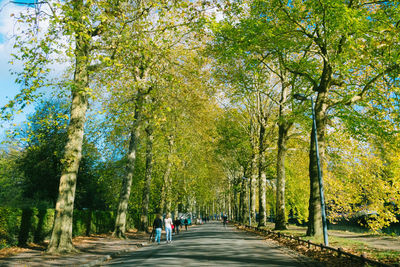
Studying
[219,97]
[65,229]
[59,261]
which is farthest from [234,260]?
[219,97]

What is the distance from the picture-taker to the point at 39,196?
103ft

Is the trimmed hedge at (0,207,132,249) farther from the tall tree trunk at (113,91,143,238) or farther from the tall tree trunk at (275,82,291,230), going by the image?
the tall tree trunk at (275,82,291,230)

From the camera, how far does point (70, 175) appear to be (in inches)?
528

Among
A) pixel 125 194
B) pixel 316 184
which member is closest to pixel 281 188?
pixel 316 184

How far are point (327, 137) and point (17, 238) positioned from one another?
64.6ft

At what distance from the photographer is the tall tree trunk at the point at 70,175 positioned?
41.9 feet

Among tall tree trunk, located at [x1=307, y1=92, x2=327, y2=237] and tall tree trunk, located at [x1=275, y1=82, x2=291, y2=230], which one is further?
tall tree trunk, located at [x1=275, y1=82, x2=291, y2=230]

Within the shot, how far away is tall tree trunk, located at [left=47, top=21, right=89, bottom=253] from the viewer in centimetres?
1278

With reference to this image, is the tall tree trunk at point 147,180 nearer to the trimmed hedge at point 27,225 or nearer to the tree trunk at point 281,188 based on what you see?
the trimmed hedge at point 27,225

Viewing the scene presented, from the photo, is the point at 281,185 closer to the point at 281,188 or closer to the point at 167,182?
the point at 281,188

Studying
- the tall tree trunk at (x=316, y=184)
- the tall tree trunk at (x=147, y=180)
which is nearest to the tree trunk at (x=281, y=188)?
the tall tree trunk at (x=316, y=184)

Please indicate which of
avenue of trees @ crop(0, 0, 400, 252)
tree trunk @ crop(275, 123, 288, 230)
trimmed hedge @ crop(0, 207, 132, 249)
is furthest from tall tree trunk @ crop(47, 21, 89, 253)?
tree trunk @ crop(275, 123, 288, 230)

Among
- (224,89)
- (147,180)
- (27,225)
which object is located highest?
(224,89)

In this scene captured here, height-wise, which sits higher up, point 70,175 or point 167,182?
point 167,182
